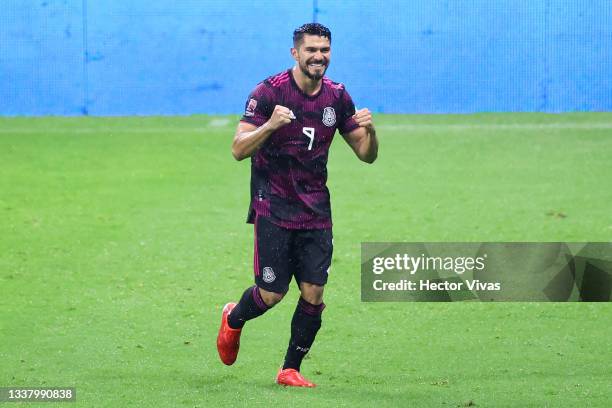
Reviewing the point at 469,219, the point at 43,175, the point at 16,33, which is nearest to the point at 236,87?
the point at 16,33

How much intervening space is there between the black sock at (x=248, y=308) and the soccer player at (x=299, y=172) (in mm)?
11

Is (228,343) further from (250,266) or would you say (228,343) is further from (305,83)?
(250,266)

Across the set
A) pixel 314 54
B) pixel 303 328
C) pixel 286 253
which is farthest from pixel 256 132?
pixel 303 328

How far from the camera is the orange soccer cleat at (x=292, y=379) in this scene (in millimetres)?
7180

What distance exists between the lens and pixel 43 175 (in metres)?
15.0

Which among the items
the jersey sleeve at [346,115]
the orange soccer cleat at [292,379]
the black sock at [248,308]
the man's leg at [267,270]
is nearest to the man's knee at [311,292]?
the man's leg at [267,270]

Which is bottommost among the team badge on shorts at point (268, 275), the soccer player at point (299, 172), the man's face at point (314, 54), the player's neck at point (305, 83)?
the team badge on shorts at point (268, 275)

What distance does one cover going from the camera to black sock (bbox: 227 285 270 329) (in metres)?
7.24

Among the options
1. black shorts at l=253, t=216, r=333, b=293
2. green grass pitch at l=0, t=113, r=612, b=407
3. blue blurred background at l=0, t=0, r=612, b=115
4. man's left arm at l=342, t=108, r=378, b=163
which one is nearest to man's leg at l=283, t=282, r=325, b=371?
black shorts at l=253, t=216, r=333, b=293

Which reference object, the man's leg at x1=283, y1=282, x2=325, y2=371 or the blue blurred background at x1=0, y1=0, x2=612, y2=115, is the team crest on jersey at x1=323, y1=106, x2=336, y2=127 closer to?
the man's leg at x1=283, y1=282, x2=325, y2=371

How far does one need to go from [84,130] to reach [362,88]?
15.4 ft

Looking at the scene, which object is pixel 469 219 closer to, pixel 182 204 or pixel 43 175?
pixel 182 204

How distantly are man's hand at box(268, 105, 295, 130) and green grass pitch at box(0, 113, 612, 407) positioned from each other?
157 centimetres

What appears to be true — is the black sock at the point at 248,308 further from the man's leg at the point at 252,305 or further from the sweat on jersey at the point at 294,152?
the sweat on jersey at the point at 294,152
